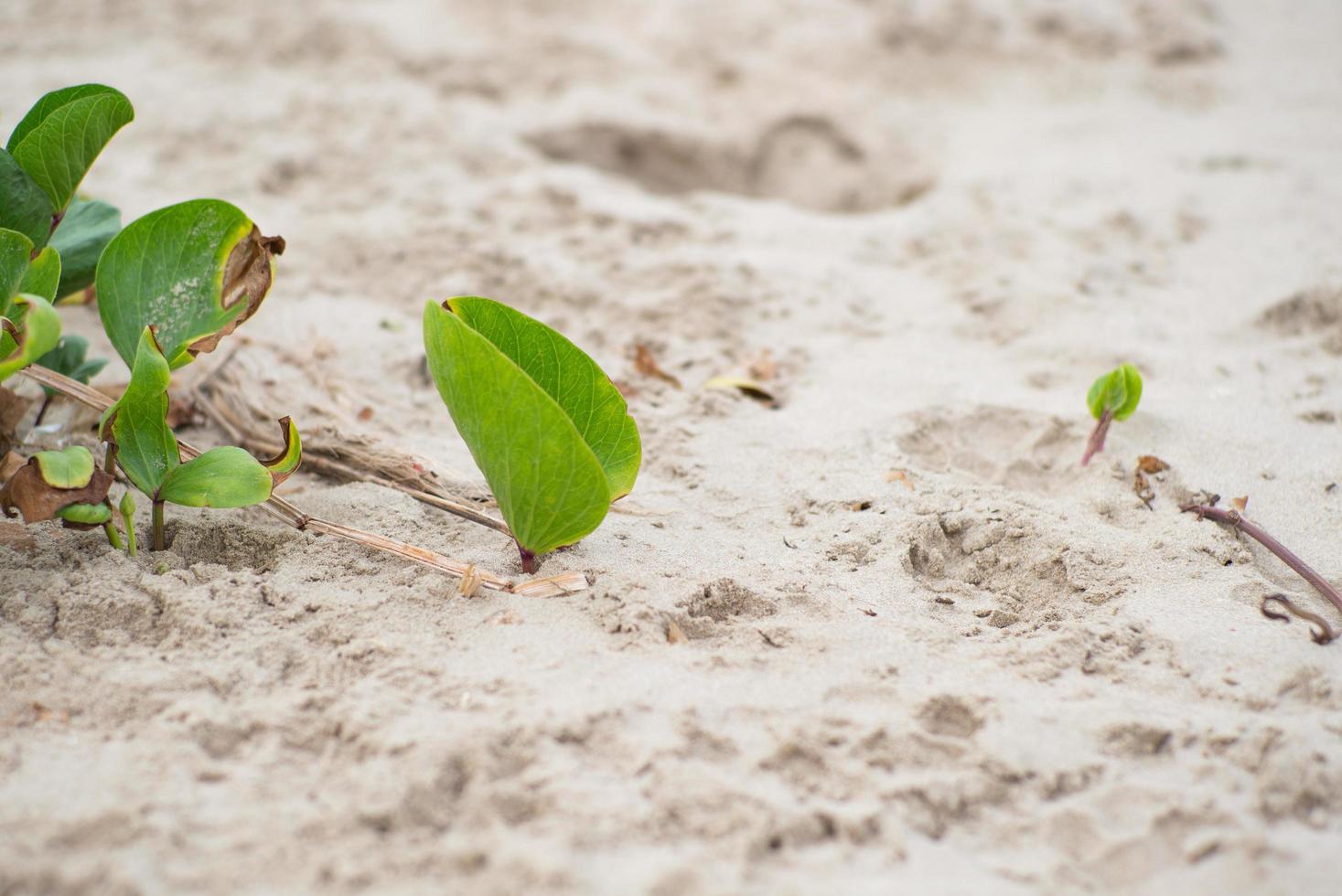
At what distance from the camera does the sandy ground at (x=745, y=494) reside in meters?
1.02

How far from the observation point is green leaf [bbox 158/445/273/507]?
133cm

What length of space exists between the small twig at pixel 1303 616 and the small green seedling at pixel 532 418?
2.80ft

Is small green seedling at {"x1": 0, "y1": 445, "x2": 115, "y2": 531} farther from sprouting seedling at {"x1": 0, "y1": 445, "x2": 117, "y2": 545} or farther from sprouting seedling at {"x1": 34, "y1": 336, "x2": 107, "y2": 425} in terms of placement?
sprouting seedling at {"x1": 34, "y1": 336, "x2": 107, "y2": 425}

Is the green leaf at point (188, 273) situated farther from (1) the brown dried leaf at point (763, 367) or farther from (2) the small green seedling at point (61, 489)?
(1) the brown dried leaf at point (763, 367)

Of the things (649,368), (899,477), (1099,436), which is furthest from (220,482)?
(1099,436)

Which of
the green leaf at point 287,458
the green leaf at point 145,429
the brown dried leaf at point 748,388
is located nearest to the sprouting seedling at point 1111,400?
the brown dried leaf at point 748,388

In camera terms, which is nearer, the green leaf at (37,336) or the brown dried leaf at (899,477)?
the green leaf at (37,336)

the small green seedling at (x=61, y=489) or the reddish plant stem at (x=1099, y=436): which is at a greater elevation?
the reddish plant stem at (x=1099, y=436)

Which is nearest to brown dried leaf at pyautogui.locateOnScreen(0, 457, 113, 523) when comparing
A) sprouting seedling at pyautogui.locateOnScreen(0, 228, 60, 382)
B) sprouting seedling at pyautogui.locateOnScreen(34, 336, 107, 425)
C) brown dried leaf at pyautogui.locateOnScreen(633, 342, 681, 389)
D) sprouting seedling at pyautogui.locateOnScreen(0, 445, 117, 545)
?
sprouting seedling at pyautogui.locateOnScreen(0, 445, 117, 545)

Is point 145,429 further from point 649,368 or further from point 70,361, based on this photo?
point 649,368

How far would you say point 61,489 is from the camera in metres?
1.30

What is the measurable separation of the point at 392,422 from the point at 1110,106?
251cm

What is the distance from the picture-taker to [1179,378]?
1.95 metres

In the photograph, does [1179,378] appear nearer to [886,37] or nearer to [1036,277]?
[1036,277]
